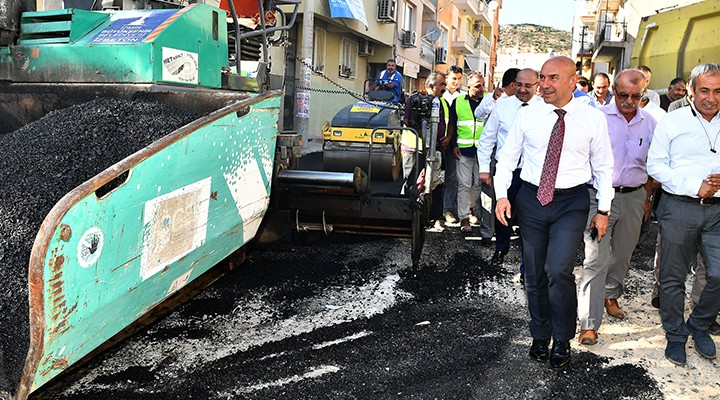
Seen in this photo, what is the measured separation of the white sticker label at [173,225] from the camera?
2.73m

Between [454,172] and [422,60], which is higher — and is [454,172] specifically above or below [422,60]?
below

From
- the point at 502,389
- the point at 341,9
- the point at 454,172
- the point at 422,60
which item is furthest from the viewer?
the point at 422,60

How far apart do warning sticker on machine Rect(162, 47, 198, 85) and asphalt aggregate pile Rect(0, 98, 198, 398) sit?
335 millimetres

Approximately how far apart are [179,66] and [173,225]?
1.47 m

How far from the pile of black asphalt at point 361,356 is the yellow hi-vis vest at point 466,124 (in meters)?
2.21

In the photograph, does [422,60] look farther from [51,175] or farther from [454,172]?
[51,175]

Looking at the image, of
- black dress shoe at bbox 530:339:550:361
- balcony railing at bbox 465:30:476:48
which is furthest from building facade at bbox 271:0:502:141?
black dress shoe at bbox 530:339:550:361

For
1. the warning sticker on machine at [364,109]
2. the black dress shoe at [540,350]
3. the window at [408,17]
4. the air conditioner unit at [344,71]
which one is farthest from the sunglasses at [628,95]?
the window at [408,17]

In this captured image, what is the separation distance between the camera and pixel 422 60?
2894 cm

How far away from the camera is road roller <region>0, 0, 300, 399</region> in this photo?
7.64 ft

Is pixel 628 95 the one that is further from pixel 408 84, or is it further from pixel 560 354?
pixel 408 84

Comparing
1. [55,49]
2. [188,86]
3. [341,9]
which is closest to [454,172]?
[188,86]

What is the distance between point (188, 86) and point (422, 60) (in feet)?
84.6

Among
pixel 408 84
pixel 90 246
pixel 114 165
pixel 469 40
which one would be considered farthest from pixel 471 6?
pixel 90 246
